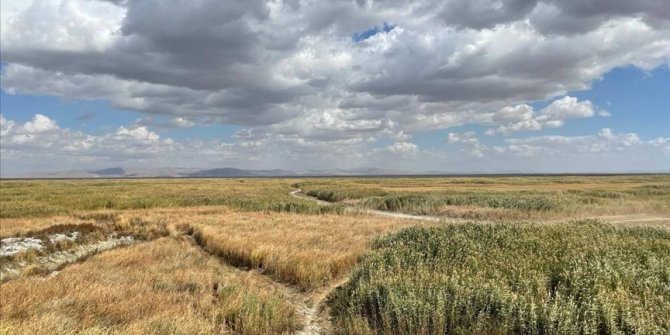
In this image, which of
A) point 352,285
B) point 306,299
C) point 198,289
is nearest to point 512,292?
point 352,285

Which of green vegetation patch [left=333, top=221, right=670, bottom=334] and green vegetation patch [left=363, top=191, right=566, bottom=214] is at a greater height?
green vegetation patch [left=333, top=221, right=670, bottom=334]

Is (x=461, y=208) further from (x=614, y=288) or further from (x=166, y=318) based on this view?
(x=166, y=318)

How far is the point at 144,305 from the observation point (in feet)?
33.1

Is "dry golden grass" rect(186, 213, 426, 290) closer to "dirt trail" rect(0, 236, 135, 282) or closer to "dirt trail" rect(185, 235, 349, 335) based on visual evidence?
"dirt trail" rect(185, 235, 349, 335)

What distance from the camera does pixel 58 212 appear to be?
4159 centimetres

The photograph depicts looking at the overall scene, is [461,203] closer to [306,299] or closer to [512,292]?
[306,299]

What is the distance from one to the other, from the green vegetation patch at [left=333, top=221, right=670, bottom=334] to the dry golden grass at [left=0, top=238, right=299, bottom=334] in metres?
2.05

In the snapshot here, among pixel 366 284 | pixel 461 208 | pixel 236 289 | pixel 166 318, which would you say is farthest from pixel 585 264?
pixel 461 208

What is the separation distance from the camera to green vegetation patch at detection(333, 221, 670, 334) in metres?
8.10

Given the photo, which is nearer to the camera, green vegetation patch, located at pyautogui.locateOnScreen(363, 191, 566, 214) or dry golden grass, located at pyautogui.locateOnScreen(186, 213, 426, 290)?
dry golden grass, located at pyautogui.locateOnScreen(186, 213, 426, 290)

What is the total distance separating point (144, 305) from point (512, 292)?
825 centimetres

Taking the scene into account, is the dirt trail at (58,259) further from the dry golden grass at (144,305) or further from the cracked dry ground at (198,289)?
the dry golden grass at (144,305)

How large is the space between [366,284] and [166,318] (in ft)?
15.1

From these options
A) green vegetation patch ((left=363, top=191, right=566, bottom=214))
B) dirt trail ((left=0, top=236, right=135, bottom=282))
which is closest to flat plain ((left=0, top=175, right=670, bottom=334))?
dirt trail ((left=0, top=236, right=135, bottom=282))
